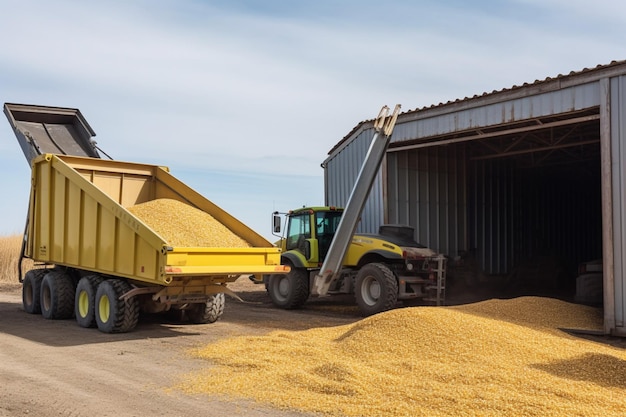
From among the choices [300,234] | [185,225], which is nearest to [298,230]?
[300,234]

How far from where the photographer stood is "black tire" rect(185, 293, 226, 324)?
11945 millimetres

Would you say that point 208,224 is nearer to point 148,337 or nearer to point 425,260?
point 148,337

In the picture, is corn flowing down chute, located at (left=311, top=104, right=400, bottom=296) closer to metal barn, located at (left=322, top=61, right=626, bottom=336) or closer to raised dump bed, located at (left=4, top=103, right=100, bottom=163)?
metal barn, located at (left=322, top=61, right=626, bottom=336)

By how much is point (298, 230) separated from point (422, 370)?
8771 mm

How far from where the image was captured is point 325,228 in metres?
15.6

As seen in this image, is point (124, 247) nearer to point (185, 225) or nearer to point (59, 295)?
point (185, 225)

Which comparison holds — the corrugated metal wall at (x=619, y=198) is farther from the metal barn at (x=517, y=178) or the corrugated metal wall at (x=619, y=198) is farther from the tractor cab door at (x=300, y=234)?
the tractor cab door at (x=300, y=234)

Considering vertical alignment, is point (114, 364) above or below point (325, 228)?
below

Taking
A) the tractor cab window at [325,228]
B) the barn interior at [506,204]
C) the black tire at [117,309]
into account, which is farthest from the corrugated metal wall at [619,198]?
the black tire at [117,309]

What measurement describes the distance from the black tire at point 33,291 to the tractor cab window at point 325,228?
604cm

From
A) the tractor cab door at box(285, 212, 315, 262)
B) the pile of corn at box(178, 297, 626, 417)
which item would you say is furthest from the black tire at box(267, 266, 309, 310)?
the pile of corn at box(178, 297, 626, 417)

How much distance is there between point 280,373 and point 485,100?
896 centimetres

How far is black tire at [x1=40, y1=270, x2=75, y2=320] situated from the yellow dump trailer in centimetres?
2

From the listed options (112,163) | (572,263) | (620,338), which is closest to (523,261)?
(572,263)
